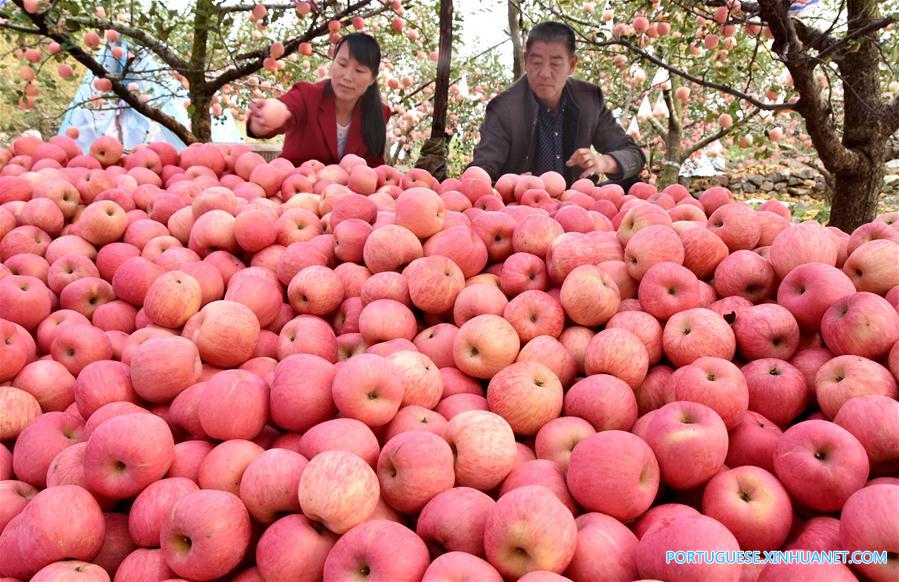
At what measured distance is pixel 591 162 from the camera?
4070 millimetres

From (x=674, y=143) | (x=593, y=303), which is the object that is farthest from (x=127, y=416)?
(x=674, y=143)

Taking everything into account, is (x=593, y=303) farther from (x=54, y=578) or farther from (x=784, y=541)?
(x=54, y=578)

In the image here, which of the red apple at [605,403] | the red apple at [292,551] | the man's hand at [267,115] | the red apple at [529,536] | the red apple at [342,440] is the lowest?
the red apple at [292,551]

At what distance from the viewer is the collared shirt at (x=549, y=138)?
5066mm

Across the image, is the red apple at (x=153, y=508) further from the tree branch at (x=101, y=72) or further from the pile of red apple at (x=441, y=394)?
the tree branch at (x=101, y=72)

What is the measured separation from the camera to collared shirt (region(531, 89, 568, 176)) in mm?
5066

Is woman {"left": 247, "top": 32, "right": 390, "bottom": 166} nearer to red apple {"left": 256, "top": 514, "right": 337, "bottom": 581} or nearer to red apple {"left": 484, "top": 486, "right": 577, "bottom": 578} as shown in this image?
red apple {"left": 256, "top": 514, "right": 337, "bottom": 581}

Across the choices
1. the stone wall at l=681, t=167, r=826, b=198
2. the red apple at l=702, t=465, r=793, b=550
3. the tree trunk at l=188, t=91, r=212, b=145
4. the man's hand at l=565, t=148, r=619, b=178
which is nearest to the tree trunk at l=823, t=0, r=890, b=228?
the man's hand at l=565, t=148, r=619, b=178

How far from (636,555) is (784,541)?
0.40 meters

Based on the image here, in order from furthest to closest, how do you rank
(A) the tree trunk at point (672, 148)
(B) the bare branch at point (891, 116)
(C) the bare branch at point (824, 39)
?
(A) the tree trunk at point (672, 148), (B) the bare branch at point (891, 116), (C) the bare branch at point (824, 39)

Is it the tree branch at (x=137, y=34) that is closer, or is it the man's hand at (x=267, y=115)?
the man's hand at (x=267, y=115)

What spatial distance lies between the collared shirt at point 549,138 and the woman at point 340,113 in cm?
136

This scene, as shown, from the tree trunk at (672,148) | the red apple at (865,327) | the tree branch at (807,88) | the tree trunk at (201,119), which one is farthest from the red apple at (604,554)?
the tree trunk at (672,148)

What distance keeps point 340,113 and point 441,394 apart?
3604 millimetres
